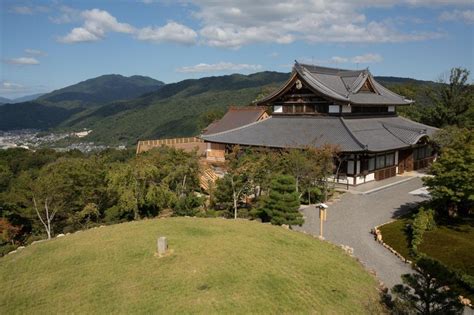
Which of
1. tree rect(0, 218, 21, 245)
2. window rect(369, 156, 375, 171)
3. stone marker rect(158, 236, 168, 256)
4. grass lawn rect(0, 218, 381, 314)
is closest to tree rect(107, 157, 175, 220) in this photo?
grass lawn rect(0, 218, 381, 314)

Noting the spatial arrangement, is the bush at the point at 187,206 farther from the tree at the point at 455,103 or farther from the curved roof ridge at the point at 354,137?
the tree at the point at 455,103

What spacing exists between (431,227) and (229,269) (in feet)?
32.6

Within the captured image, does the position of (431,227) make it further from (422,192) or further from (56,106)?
(56,106)

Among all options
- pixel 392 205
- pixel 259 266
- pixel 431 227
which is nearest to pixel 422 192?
pixel 392 205

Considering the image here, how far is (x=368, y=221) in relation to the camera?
17.9 m

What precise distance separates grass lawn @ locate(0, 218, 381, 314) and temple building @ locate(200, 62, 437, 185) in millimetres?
11966

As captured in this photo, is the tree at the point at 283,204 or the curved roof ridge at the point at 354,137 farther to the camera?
the curved roof ridge at the point at 354,137

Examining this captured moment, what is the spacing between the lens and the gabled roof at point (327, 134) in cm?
2467

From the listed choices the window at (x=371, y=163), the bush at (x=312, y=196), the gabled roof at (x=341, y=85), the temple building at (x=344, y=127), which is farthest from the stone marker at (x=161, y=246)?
the gabled roof at (x=341, y=85)

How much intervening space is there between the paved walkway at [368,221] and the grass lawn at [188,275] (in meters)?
1.63

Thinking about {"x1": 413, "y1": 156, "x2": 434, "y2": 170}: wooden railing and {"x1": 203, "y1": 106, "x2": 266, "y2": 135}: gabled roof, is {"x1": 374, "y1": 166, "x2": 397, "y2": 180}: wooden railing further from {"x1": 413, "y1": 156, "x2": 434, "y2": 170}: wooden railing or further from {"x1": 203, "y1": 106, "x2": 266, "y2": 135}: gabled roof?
{"x1": 203, "y1": 106, "x2": 266, "y2": 135}: gabled roof

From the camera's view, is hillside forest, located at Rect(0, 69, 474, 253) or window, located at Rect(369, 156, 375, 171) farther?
window, located at Rect(369, 156, 375, 171)

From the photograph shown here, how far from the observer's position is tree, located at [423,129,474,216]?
15891 millimetres

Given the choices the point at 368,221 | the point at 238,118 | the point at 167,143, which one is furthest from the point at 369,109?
the point at 167,143
